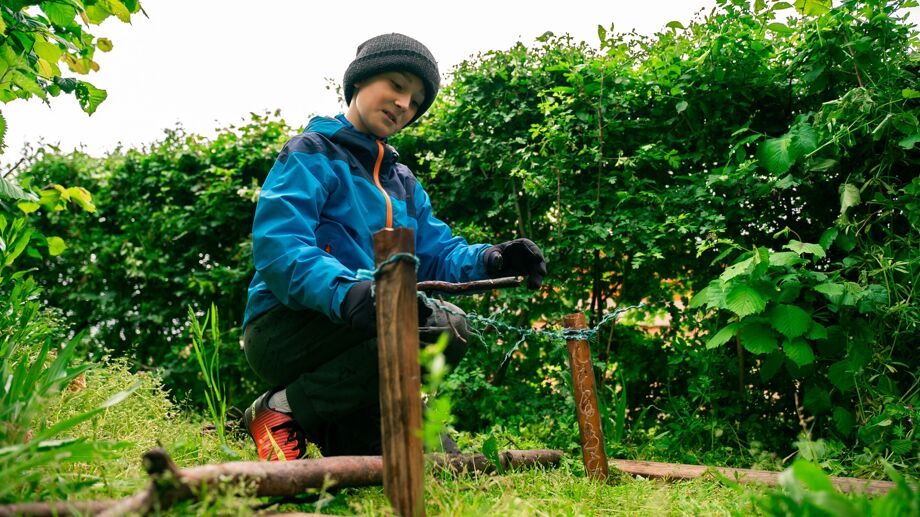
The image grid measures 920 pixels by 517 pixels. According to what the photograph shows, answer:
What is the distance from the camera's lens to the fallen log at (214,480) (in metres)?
1.27

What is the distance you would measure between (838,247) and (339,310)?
2.52 metres

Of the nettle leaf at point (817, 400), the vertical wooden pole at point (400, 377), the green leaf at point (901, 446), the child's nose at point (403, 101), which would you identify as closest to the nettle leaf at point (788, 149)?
the nettle leaf at point (817, 400)

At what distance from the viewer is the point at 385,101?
2553 millimetres

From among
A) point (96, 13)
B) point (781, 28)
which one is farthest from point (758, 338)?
point (96, 13)

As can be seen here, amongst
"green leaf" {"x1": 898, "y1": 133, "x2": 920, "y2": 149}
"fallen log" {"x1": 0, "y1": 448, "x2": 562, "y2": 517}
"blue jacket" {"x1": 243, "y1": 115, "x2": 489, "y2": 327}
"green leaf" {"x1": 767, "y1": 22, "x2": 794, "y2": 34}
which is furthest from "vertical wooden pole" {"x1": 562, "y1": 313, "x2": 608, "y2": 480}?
"green leaf" {"x1": 767, "y1": 22, "x2": 794, "y2": 34}

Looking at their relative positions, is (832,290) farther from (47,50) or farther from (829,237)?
(47,50)

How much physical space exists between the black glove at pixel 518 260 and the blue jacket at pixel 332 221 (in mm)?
95

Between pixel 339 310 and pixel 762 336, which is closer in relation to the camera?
pixel 339 310

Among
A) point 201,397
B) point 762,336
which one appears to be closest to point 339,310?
point 762,336

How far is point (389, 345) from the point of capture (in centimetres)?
148

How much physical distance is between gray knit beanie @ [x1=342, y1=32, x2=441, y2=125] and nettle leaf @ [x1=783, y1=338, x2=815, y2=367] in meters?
1.97

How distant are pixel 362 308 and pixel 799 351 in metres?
2.16

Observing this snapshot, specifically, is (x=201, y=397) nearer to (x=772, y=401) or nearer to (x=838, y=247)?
(x=772, y=401)

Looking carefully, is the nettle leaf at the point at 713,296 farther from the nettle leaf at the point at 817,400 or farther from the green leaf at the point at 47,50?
the green leaf at the point at 47,50
